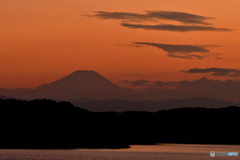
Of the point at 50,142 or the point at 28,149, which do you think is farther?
the point at 50,142

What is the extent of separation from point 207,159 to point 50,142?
68.3 meters

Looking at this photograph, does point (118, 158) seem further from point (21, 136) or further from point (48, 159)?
point (21, 136)

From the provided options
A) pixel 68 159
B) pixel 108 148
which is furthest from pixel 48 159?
pixel 108 148

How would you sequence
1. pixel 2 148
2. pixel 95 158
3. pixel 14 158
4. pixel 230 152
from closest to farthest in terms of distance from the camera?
pixel 14 158
pixel 95 158
pixel 230 152
pixel 2 148

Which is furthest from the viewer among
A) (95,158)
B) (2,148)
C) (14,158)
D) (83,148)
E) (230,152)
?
(83,148)

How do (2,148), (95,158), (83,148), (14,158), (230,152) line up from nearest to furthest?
(14,158), (95,158), (230,152), (2,148), (83,148)

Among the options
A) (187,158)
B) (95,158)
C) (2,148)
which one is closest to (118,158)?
(95,158)

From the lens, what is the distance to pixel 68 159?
136500 mm

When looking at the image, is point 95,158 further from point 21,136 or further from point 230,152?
point 21,136

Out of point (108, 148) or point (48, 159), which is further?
point (108, 148)

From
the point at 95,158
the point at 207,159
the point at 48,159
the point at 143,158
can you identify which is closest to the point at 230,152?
the point at 207,159

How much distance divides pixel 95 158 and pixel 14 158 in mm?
20076

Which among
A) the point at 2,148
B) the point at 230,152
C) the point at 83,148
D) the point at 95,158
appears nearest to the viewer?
the point at 95,158

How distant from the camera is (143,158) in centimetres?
14462
